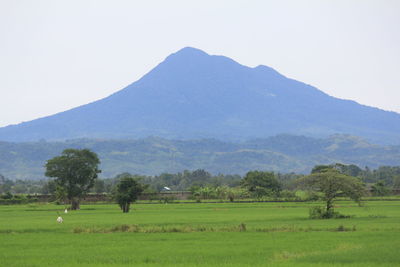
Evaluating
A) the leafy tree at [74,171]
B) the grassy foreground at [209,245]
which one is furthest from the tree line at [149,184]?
the grassy foreground at [209,245]

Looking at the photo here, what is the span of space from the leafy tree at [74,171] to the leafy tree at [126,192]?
14.3 m

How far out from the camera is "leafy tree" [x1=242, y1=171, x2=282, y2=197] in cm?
10319

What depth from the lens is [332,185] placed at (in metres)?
53.6

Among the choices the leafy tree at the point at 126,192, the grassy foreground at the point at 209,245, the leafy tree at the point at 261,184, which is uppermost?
the leafy tree at the point at 261,184

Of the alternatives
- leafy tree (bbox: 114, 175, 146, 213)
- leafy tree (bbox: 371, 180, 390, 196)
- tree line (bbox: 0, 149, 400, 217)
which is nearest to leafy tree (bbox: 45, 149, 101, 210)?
tree line (bbox: 0, 149, 400, 217)

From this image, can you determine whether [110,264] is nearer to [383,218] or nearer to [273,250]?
[273,250]

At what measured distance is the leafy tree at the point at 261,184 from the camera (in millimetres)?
103188

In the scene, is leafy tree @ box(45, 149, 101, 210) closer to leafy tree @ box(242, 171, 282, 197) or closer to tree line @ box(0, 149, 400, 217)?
tree line @ box(0, 149, 400, 217)

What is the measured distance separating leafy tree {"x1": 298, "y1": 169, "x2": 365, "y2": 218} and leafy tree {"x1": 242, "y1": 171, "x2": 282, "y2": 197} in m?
48.5

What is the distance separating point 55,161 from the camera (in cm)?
8738

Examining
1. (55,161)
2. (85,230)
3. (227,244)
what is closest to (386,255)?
(227,244)

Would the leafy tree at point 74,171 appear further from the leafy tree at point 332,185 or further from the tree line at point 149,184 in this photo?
the leafy tree at point 332,185

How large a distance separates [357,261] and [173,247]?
9.33m

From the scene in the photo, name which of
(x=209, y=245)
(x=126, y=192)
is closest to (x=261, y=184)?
(x=126, y=192)
